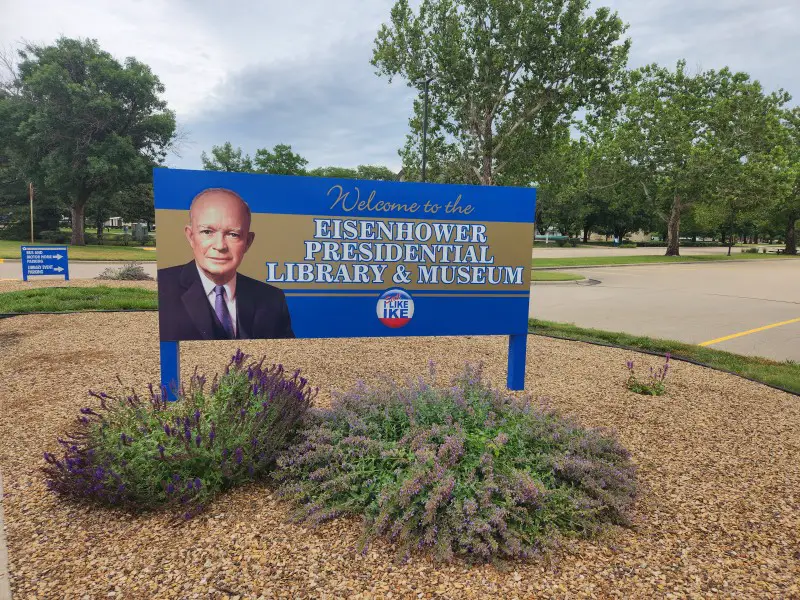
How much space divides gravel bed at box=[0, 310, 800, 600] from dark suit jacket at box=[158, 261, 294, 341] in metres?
0.92

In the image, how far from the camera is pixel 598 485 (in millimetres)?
3061

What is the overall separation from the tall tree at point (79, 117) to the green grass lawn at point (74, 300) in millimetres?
23094

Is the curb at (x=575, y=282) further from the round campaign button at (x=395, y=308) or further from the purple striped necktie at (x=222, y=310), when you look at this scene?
the purple striped necktie at (x=222, y=310)

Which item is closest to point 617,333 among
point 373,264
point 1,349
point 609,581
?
point 373,264

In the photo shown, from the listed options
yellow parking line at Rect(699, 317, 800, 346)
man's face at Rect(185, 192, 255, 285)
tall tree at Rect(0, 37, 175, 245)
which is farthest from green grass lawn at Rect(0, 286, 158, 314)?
tall tree at Rect(0, 37, 175, 245)

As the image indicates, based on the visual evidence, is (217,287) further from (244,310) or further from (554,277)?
(554,277)

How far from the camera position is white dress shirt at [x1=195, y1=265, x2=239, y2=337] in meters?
4.51

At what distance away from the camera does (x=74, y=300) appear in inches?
399

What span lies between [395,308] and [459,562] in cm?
279

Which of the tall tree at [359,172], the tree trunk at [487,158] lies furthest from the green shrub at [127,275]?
the tall tree at [359,172]

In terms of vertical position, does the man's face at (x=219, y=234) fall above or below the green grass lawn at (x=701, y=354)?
above

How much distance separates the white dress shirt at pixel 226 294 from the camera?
4.51 m

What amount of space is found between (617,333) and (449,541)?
24.0ft

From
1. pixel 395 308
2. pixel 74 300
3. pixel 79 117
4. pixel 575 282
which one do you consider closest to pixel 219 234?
pixel 395 308
